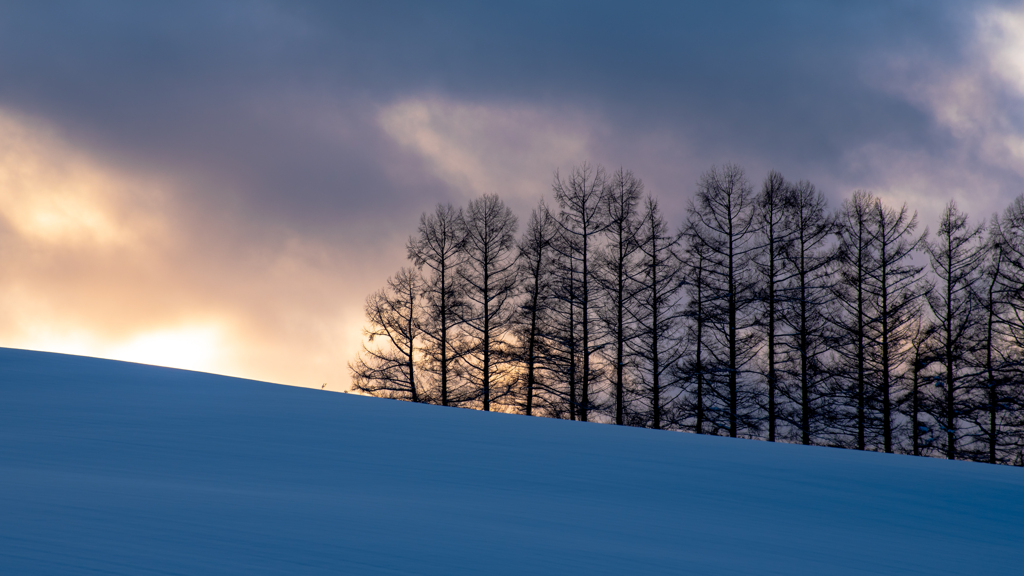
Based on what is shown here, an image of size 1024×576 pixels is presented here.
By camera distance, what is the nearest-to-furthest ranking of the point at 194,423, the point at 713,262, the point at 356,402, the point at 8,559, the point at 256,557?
the point at 8,559
the point at 256,557
the point at 194,423
the point at 356,402
the point at 713,262

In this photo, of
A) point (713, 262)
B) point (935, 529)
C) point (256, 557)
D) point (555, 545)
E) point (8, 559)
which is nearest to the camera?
point (8, 559)

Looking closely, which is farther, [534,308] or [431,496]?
[534,308]

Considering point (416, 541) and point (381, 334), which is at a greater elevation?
point (381, 334)

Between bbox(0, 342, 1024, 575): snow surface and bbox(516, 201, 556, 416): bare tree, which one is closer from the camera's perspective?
bbox(0, 342, 1024, 575): snow surface

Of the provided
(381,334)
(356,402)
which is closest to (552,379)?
(381,334)

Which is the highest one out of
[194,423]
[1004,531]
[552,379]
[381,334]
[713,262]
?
[713,262]

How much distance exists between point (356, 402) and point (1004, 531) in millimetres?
→ 7032

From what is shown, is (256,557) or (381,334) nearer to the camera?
(256,557)

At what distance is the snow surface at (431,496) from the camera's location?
9.52ft

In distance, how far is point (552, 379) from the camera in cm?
2016

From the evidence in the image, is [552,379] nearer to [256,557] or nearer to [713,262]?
[713,262]

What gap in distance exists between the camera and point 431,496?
4203 mm

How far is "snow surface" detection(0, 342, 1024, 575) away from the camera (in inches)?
114

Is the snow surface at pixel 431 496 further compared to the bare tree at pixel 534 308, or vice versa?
the bare tree at pixel 534 308
